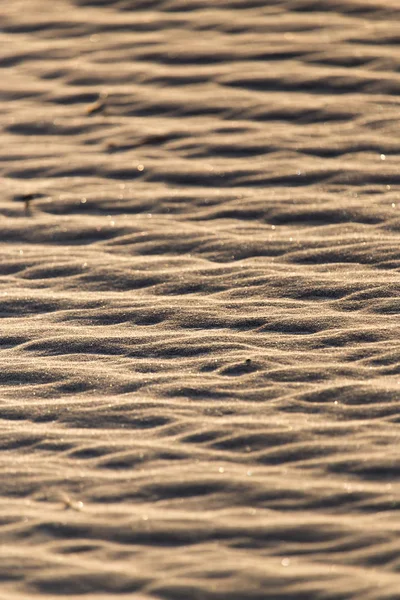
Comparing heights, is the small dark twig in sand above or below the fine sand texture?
above

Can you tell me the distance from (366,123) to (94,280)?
2236 mm

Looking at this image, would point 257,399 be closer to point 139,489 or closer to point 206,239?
point 139,489

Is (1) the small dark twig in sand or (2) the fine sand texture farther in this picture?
(1) the small dark twig in sand

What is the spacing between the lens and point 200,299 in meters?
4.96

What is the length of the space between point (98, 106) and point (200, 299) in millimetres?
2439

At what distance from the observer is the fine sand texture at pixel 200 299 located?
11.1 feet

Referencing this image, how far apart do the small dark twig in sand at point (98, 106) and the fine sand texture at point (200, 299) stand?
0.02 meters

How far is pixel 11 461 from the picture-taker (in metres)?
3.86

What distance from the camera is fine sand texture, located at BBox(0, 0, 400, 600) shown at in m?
3.38

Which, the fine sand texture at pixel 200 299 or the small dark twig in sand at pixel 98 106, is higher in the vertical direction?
the small dark twig in sand at pixel 98 106

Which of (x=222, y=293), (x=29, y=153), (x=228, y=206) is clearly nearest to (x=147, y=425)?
(x=222, y=293)

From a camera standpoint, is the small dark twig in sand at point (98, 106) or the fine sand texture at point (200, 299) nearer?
the fine sand texture at point (200, 299)

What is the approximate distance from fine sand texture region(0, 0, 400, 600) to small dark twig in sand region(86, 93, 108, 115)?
0.05 feet

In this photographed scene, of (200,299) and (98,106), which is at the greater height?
(98,106)
